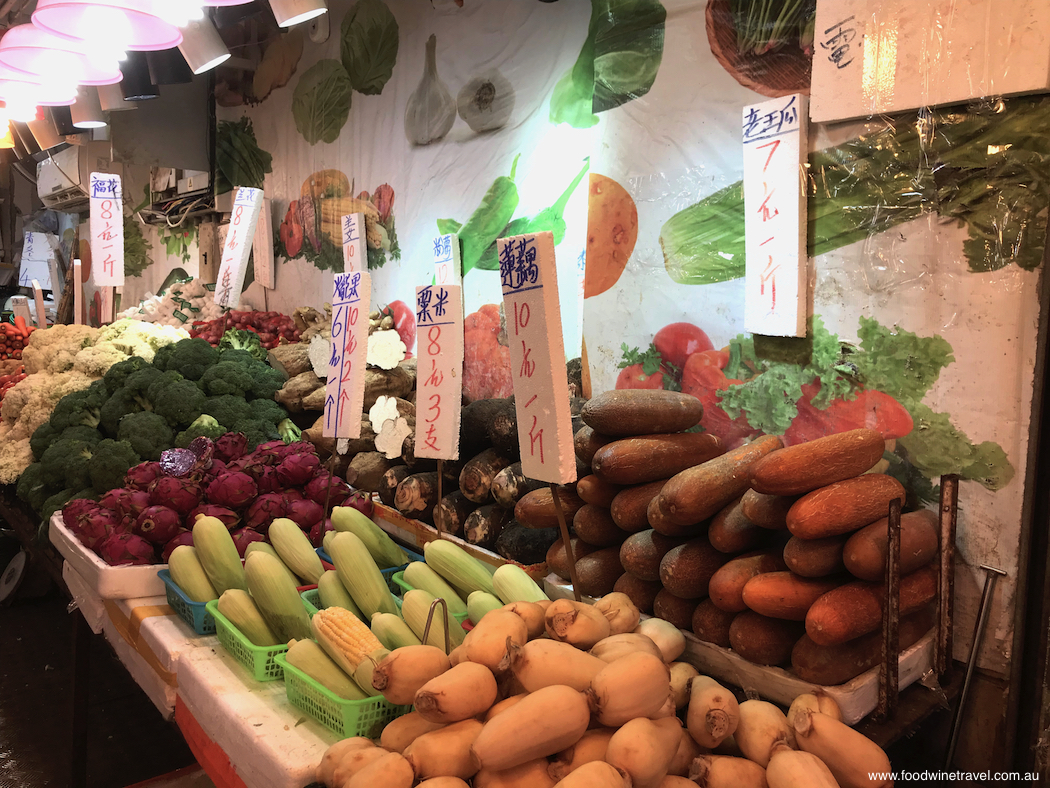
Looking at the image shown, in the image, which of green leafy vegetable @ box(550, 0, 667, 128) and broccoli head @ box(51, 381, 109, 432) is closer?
green leafy vegetable @ box(550, 0, 667, 128)

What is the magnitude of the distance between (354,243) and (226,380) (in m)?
1.52

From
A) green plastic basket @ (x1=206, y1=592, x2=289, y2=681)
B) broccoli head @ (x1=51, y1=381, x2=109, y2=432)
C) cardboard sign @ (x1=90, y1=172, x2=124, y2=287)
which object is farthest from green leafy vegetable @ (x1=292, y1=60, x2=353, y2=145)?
green plastic basket @ (x1=206, y1=592, x2=289, y2=681)

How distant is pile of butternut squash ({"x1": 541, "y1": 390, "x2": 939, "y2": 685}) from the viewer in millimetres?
1600

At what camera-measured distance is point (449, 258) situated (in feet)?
14.0

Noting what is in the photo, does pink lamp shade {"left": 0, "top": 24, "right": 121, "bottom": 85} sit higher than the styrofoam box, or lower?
higher

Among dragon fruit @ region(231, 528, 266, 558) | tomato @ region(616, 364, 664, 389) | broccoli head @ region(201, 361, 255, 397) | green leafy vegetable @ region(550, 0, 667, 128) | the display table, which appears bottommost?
the display table

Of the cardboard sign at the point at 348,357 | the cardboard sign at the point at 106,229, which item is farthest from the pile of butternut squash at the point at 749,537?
the cardboard sign at the point at 106,229

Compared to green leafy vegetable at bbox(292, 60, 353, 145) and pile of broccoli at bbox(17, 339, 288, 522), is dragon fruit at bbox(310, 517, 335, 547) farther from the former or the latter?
green leafy vegetable at bbox(292, 60, 353, 145)

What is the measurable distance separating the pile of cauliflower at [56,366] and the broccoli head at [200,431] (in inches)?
46.6

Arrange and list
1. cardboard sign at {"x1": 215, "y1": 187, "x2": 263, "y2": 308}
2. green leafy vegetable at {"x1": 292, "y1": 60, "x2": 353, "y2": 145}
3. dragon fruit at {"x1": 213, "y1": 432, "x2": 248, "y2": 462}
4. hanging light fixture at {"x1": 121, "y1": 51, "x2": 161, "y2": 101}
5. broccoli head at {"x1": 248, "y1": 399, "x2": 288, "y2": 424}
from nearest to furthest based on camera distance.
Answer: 1. dragon fruit at {"x1": 213, "y1": 432, "x2": 248, "y2": 462}
2. broccoli head at {"x1": 248, "y1": 399, "x2": 288, "y2": 424}
3. cardboard sign at {"x1": 215, "y1": 187, "x2": 263, "y2": 308}
4. green leafy vegetable at {"x1": 292, "y1": 60, "x2": 353, "y2": 145}
5. hanging light fixture at {"x1": 121, "y1": 51, "x2": 161, "y2": 101}

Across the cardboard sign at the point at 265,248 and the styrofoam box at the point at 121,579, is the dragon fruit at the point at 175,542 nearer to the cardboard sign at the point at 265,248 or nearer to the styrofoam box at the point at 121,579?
the styrofoam box at the point at 121,579

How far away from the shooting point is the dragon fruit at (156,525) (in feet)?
8.36

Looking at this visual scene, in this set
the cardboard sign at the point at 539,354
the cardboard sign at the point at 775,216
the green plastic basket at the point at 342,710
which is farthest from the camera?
the cardboard sign at the point at 775,216

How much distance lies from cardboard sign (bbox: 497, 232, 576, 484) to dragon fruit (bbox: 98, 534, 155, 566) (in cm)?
159
